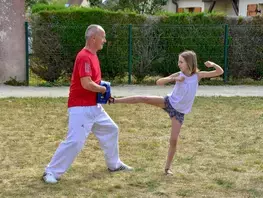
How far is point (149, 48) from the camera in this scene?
1484 centimetres

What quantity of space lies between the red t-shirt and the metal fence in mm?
8975

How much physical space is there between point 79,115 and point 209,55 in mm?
10391

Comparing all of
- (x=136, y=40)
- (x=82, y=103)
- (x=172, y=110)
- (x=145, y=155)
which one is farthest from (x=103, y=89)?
(x=136, y=40)

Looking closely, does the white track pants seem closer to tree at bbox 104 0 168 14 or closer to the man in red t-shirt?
the man in red t-shirt

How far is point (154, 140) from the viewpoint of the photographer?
7.48 meters

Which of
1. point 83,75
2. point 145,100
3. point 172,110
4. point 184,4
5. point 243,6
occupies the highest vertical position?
point 184,4

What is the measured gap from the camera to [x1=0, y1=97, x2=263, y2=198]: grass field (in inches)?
203

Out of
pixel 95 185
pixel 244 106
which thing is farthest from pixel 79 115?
pixel 244 106

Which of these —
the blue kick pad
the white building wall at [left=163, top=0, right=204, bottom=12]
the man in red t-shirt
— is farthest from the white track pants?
the white building wall at [left=163, top=0, right=204, bottom=12]

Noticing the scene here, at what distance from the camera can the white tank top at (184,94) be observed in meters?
5.29

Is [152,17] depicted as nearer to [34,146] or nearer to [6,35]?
[6,35]

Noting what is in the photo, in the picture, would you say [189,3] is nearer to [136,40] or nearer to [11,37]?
[136,40]

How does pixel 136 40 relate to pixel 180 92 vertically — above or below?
above

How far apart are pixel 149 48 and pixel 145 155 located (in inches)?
337
